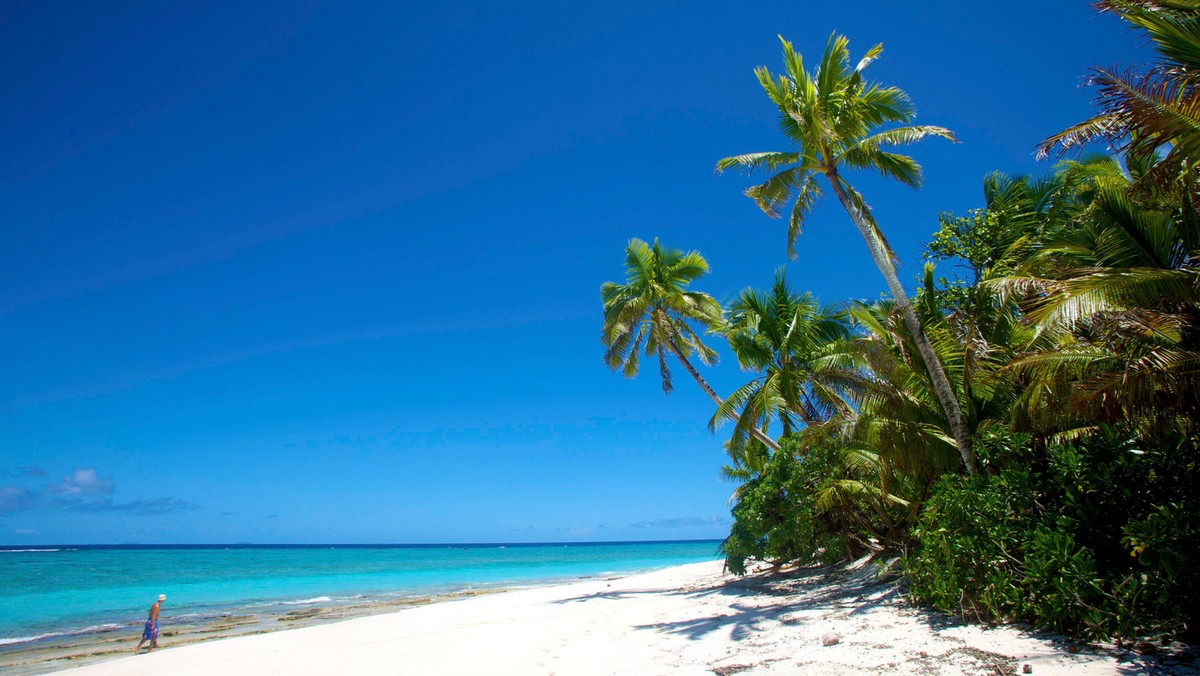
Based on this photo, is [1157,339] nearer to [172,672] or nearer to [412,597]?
[172,672]

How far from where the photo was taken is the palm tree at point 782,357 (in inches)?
530

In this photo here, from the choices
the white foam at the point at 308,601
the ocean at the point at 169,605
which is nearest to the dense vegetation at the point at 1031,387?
the ocean at the point at 169,605

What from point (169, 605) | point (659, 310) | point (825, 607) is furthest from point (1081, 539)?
point (169, 605)

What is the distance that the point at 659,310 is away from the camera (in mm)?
18875

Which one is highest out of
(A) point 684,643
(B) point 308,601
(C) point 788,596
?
(A) point 684,643

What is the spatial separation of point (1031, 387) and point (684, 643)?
16.2ft

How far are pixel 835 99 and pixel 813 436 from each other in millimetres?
6055

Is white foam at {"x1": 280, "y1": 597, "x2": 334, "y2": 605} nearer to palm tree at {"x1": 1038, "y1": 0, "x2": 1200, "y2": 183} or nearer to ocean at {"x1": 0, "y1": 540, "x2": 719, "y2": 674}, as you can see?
ocean at {"x1": 0, "y1": 540, "x2": 719, "y2": 674}

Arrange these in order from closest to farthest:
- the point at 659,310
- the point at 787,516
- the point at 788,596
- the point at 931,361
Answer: the point at 931,361, the point at 788,596, the point at 787,516, the point at 659,310

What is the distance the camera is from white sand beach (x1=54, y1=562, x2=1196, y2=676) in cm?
516

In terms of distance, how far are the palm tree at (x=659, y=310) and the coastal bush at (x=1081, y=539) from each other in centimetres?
1210

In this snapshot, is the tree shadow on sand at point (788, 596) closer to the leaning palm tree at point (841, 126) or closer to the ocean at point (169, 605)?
the leaning palm tree at point (841, 126)

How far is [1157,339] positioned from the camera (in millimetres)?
5180

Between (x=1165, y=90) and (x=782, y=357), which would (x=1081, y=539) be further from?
(x=782, y=357)
